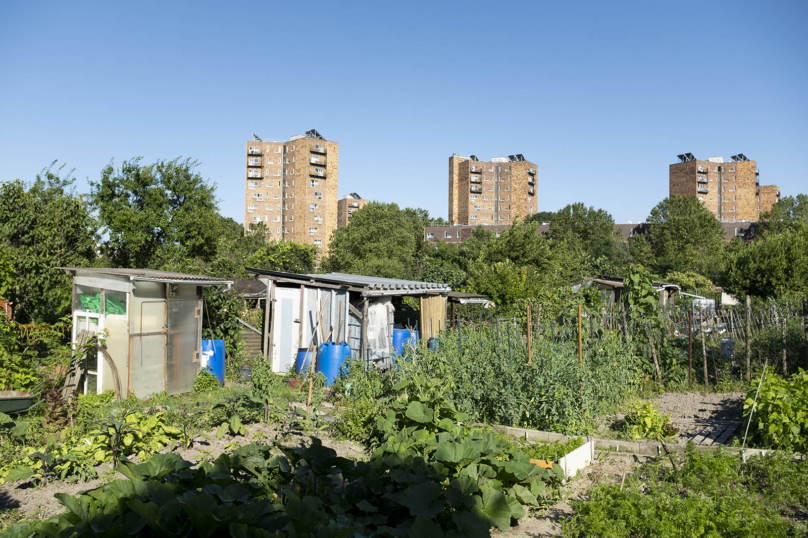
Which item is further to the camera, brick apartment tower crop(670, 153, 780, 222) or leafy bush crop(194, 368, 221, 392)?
brick apartment tower crop(670, 153, 780, 222)

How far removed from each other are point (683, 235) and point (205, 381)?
54020mm

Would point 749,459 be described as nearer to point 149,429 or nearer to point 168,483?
point 168,483

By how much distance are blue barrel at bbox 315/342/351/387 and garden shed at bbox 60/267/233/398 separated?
248cm

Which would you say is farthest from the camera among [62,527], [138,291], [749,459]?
[138,291]

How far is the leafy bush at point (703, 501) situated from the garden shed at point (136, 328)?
7815mm

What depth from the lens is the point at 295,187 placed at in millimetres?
70375

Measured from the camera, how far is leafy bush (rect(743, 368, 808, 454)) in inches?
216

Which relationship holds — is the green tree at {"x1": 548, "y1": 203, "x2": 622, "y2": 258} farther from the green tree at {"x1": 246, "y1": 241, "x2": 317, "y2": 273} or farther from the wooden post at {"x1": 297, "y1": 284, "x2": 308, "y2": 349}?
the wooden post at {"x1": 297, "y1": 284, "x2": 308, "y2": 349}

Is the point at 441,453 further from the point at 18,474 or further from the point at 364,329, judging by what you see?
the point at 364,329

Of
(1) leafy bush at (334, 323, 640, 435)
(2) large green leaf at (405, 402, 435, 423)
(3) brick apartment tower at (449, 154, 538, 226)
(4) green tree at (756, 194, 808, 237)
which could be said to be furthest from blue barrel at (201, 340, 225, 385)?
(3) brick apartment tower at (449, 154, 538, 226)

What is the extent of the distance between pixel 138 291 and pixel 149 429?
4.46 m

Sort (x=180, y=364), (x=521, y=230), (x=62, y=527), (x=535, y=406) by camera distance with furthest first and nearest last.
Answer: (x=521, y=230)
(x=180, y=364)
(x=535, y=406)
(x=62, y=527)

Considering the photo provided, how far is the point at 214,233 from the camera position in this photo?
74.2 feet

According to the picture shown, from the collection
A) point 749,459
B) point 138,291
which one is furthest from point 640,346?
point 138,291
